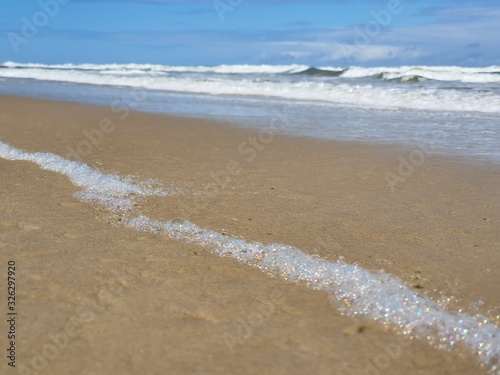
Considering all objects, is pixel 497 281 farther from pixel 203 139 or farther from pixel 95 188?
pixel 203 139

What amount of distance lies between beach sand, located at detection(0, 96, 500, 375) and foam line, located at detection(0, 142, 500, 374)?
0.08 metres

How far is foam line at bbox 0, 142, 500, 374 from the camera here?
2205 millimetres

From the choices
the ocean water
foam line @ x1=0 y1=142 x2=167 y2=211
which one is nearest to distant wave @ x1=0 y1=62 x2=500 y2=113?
the ocean water

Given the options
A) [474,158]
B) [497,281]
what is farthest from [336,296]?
[474,158]

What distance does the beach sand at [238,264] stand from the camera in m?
2.05

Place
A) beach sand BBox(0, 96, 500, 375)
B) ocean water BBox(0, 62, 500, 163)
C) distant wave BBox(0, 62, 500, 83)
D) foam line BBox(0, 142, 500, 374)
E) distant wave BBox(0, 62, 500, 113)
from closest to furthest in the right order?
1. beach sand BBox(0, 96, 500, 375)
2. foam line BBox(0, 142, 500, 374)
3. ocean water BBox(0, 62, 500, 163)
4. distant wave BBox(0, 62, 500, 113)
5. distant wave BBox(0, 62, 500, 83)

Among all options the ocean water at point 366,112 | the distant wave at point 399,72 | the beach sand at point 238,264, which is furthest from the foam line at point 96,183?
the distant wave at point 399,72

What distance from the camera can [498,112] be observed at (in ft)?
40.6

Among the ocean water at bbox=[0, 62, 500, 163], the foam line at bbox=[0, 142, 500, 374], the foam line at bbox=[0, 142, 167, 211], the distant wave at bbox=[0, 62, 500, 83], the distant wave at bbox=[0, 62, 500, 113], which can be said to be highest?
the distant wave at bbox=[0, 62, 500, 83]

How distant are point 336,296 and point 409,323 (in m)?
0.37

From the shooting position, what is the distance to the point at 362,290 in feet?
8.57

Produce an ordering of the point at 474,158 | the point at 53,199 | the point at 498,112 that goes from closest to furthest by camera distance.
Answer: the point at 53,199
the point at 474,158
the point at 498,112

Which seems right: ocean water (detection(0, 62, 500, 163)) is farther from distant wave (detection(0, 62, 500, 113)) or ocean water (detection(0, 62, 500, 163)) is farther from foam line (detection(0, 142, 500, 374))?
foam line (detection(0, 142, 500, 374))

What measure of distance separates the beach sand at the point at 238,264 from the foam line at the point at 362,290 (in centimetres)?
8
